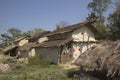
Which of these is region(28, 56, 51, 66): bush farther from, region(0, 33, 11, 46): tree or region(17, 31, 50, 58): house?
region(0, 33, 11, 46): tree

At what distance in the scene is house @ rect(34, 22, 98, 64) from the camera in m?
27.9

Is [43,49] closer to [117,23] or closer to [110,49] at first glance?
[117,23]

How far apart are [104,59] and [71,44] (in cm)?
1521

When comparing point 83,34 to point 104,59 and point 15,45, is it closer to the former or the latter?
point 104,59

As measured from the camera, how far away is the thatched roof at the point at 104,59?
41.2 ft

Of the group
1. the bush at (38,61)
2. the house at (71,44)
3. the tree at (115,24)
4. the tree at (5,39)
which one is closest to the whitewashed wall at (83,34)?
the house at (71,44)

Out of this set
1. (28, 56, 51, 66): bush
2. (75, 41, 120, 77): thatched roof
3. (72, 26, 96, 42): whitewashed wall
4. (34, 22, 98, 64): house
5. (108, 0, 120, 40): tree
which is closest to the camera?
(75, 41, 120, 77): thatched roof

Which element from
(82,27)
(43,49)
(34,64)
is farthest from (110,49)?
(43,49)

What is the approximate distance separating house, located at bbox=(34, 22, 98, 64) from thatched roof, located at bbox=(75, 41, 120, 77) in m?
11.4

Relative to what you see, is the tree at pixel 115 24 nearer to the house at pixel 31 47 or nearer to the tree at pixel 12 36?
the house at pixel 31 47

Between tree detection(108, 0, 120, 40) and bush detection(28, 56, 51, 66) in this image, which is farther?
tree detection(108, 0, 120, 40)

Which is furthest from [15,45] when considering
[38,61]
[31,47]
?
[38,61]

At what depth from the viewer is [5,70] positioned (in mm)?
21953

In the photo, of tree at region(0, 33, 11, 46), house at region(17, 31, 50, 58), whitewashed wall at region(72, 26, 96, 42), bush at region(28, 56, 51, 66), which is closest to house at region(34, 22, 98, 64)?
whitewashed wall at region(72, 26, 96, 42)
